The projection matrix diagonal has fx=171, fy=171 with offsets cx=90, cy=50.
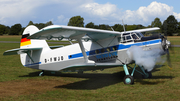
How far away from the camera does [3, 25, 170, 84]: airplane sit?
8.20 meters

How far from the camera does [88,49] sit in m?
10.2

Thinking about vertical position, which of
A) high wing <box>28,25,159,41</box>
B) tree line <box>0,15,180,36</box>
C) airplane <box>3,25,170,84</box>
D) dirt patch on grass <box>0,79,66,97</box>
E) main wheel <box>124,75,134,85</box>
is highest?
tree line <box>0,15,180,36</box>

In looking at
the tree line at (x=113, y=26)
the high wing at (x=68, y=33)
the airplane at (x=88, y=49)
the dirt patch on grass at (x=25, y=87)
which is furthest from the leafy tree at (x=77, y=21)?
the high wing at (x=68, y=33)

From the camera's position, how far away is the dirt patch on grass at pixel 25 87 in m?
8.13

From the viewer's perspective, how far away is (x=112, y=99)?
6.84 metres

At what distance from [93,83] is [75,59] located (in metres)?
1.86

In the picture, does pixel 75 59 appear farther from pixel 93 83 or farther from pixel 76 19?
pixel 76 19

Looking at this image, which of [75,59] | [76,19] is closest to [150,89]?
[75,59]

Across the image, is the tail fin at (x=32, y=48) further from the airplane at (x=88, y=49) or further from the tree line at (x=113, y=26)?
the tree line at (x=113, y=26)

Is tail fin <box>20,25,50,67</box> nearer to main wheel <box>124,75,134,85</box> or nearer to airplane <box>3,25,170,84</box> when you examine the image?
airplane <box>3,25,170,84</box>

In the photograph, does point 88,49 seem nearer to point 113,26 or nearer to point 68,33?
point 68,33

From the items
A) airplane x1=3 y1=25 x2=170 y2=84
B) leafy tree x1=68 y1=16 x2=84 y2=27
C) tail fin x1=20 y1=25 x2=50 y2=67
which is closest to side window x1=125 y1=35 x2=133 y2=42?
airplane x1=3 y1=25 x2=170 y2=84

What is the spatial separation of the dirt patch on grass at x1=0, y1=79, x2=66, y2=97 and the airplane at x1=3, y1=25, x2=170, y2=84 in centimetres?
116

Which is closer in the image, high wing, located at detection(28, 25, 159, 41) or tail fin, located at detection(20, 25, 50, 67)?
high wing, located at detection(28, 25, 159, 41)
